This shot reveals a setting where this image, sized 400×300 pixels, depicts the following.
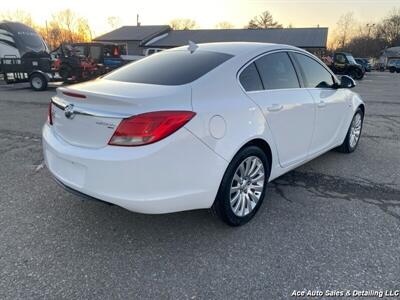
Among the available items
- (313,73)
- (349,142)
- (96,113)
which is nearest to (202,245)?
(96,113)

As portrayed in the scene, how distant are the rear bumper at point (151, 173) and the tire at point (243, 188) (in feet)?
0.49

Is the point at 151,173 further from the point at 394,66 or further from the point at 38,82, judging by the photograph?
the point at 394,66

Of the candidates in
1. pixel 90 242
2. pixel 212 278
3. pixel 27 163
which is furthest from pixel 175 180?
pixel 27 163

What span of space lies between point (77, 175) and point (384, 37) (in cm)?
9328

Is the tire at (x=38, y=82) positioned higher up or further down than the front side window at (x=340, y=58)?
further down

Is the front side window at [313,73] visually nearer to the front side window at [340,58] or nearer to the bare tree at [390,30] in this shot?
the front side window at [340,58]

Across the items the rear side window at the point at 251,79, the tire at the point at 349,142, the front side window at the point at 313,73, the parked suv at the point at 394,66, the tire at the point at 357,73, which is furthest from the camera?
the parked suv at the point at 394,66

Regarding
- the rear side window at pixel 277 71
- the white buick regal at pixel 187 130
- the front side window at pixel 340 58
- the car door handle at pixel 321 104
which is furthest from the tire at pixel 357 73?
the white buick regal at pixel 187 130

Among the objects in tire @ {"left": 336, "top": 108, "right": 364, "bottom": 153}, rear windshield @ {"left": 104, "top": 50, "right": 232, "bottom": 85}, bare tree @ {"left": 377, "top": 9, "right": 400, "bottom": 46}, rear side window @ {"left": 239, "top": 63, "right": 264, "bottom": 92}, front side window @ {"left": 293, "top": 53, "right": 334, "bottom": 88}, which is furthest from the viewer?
bare tree @ {"left": 377, "top": 9, "right": 400, "bottom": 46}

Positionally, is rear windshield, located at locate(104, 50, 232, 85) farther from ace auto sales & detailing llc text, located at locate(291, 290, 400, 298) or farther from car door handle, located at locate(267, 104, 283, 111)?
ace auto sales & detailing llc text, located at locate(291, 290, 400, 298)

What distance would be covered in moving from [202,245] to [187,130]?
100 centimetres

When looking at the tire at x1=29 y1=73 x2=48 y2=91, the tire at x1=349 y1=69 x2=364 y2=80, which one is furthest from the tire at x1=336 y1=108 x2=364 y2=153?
the tire at x1=349 y1=69 x2=364 y2=80

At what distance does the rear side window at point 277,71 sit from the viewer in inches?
131

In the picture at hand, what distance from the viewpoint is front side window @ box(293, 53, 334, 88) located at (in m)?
3.95
